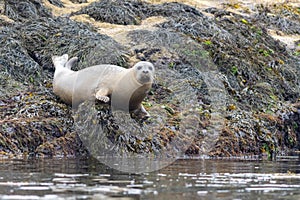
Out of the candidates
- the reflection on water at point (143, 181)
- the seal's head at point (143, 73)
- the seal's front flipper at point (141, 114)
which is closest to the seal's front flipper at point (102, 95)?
the seal's head at point (143, 73)

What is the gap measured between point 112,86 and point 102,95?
32 centimetres

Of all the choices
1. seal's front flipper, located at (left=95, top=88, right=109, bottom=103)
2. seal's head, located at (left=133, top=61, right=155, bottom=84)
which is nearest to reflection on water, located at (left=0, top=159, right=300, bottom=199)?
seal's front flipper, located at (left=95, top=88, right=109, bottom=103)

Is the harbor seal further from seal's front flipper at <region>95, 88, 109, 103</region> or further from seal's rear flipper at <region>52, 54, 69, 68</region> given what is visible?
seal's rear flipper at <region>52, 54, 69, 68</region>

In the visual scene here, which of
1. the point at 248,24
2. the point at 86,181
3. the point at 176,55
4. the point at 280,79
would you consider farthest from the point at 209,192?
the point at 248,24

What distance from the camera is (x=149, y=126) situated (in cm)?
1323

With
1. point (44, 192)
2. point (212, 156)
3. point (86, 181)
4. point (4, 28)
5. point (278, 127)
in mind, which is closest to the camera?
point (44, 192)

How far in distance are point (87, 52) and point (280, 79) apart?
5.89m

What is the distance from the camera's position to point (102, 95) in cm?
1262

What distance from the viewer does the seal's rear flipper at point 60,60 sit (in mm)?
14922

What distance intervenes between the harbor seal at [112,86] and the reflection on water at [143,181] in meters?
2.14

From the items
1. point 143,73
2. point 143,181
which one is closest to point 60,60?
point 143,73

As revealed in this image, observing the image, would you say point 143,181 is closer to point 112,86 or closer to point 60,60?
point 112,86

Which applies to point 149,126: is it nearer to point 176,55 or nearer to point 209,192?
point 176,55

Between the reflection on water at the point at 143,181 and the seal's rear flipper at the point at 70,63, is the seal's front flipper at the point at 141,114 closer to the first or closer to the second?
the seal's rear flipper at the point at 70,63
